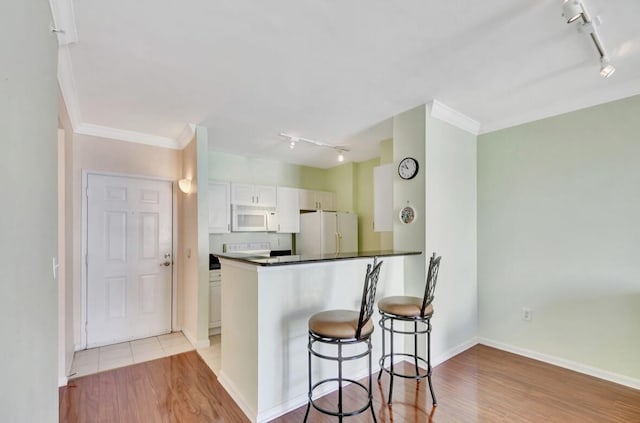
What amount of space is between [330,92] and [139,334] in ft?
11.9

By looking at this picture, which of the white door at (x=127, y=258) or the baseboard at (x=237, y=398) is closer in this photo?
the baseboard at (x=237, y=398)

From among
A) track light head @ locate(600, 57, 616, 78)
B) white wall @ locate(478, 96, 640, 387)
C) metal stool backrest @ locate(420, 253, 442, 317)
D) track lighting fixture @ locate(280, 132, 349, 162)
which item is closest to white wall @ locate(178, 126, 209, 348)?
track lighting fixture @ locate(280, 132, 349, 162)

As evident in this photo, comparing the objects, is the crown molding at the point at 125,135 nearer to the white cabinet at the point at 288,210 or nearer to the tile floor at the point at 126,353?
the white cabinet at the point at 288,210

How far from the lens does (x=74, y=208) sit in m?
3.32

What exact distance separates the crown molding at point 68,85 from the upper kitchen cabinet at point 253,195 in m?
1.95

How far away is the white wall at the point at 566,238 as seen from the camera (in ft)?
8.27

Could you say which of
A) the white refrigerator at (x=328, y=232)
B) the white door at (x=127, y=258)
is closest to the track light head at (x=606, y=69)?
the white refrigerator at (x=328, y=232)

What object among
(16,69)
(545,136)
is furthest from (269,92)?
(545,136)

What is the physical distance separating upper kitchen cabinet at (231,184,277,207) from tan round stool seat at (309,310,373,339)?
2.88 metres

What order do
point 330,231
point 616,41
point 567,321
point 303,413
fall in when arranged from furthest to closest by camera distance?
point 330,231 < point 567,321 < point 303,413 < point 616,41

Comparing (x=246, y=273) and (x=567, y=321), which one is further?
(x=567, y=321)

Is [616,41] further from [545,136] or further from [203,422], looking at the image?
[203,422]

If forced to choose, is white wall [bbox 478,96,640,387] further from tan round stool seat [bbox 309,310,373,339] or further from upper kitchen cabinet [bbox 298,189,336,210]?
upper kitchen cabinet [bbox 298,189,336,210]

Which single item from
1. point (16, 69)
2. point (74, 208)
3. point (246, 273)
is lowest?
point (246, 273)
